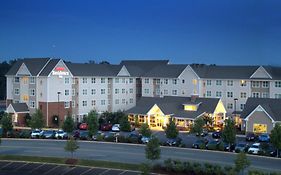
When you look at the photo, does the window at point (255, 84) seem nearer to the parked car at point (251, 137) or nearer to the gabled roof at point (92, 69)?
the parked car at point (251, 137)

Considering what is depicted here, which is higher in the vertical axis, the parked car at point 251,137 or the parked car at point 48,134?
the parked car at point 48,134

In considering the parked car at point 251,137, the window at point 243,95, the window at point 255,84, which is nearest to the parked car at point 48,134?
the parked car at point 251,137

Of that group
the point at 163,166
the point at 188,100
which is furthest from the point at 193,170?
the point at 188,100

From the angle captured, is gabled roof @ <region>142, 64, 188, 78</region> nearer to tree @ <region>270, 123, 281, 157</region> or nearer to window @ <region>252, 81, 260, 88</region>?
window @ <region>252, 81, 260, 88</region>

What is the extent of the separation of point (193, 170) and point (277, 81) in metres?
37.6

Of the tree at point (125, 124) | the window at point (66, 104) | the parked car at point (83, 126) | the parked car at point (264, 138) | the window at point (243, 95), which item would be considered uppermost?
the window at point (243, 95)

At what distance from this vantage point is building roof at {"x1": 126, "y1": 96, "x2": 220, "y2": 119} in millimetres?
61312

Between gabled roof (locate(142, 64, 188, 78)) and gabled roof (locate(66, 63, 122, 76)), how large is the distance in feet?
19.7

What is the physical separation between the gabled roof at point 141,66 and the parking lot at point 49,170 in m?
43.0

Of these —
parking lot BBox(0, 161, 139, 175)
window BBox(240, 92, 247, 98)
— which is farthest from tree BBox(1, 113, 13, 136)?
window BBox(240, 92, 247, 98)

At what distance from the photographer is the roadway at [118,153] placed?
3725 cm

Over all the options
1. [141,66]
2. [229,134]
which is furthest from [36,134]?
[141,66]

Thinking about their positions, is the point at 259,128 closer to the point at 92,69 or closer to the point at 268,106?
the point at 268,106

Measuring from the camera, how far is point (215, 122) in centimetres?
6209
